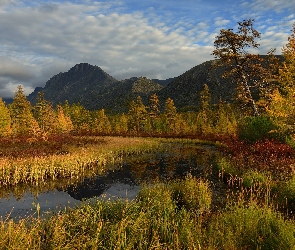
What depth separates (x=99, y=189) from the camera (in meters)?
15.5

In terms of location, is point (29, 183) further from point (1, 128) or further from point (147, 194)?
point (1, 128)

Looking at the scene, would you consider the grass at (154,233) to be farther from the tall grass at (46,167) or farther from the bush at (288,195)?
the tall grass at (46,167)

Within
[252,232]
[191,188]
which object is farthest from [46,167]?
[252,232]

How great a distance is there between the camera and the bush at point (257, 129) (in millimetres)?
21344

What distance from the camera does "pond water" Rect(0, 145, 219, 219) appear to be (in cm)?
1198

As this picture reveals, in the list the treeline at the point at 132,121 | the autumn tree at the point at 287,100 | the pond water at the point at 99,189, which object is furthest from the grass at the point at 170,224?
the treeline at the point at 132,121

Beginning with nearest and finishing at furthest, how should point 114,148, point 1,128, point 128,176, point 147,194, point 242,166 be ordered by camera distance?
1. point 147,194
2. point 242,166
3. point 128,176
4. point 114,148
5. point 1,128

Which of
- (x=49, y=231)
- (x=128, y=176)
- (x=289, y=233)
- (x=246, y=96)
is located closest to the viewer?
(x=289, y=233)

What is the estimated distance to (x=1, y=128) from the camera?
158 ft

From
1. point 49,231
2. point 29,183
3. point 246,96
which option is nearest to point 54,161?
point 29,183

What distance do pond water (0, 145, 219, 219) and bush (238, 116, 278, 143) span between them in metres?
4.29

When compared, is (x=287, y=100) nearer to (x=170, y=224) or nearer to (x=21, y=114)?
(x=170, y=224)

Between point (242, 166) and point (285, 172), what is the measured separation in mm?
3236

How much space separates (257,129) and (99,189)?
574 inches
